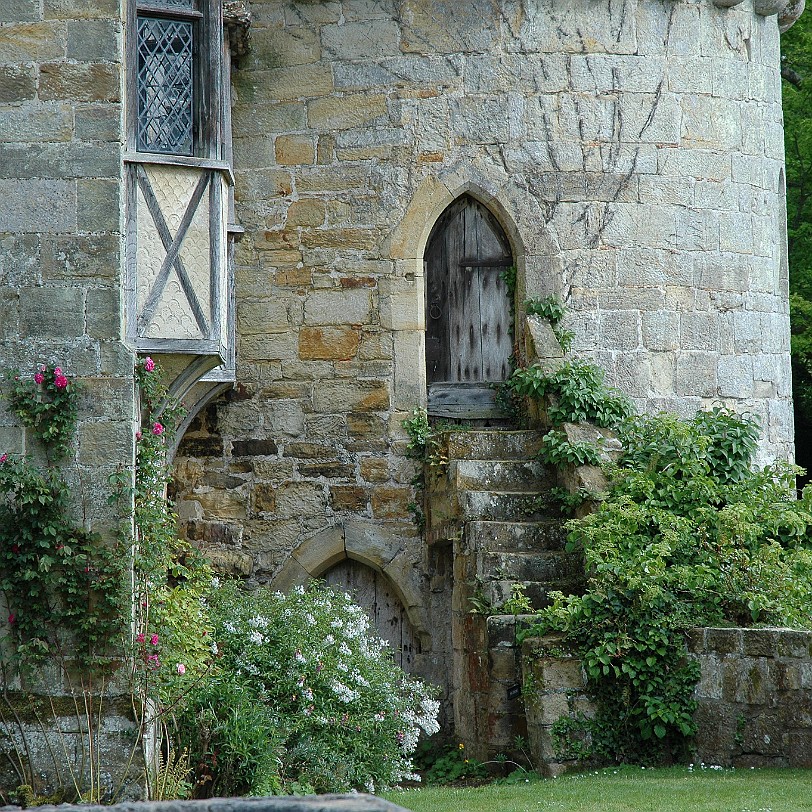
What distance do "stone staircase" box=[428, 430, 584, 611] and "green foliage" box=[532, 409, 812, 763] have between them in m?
0.35

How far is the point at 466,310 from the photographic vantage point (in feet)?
35.1

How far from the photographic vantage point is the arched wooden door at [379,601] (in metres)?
10.3

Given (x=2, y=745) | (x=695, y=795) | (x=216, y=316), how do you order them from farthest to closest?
(x=216, y=316), (x=2, y=745), (x=695, y=795)

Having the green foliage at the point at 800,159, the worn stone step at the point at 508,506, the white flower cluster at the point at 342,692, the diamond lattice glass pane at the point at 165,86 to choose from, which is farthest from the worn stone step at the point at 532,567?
the green foliage at the point at 800,159

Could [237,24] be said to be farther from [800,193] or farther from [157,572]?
[800,193]

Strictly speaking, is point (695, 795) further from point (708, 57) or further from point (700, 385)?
point (708, 57)

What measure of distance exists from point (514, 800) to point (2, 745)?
9.33 ft

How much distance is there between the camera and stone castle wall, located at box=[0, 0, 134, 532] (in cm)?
724

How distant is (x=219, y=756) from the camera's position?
7227 millimetres

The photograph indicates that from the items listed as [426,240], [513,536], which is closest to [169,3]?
[426,240]

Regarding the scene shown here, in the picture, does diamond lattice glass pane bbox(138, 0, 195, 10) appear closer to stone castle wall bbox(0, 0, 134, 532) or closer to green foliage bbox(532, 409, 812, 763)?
stone castle wall bbox(0, 0, 134, 532)

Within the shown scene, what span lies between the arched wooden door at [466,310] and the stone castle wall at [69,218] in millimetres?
3843

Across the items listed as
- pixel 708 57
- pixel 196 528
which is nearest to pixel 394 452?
pixel 196 528

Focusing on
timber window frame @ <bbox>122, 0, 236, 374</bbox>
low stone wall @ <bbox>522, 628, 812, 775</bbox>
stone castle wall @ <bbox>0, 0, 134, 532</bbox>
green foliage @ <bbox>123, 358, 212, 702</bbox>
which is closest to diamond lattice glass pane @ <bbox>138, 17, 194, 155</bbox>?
timber window frame @ <bbox>122, 0, 236, 374</bbox>
